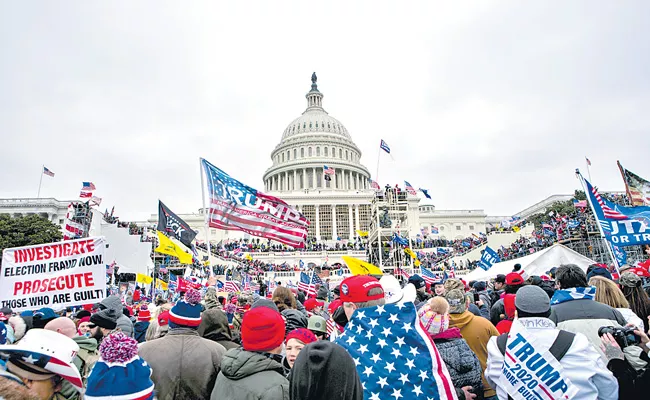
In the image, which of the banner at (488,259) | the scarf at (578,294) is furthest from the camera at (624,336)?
the banner at (488,259)

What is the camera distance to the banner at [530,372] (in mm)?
2922

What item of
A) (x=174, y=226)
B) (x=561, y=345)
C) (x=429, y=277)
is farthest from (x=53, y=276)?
(x=429, y=277)

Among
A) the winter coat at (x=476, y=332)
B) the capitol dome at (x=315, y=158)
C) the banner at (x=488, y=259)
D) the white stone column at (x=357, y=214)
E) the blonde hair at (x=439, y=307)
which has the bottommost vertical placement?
the winter coat at (x=476, y=332)

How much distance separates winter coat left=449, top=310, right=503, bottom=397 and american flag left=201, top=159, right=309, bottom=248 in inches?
252

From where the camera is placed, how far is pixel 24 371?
230 centimetres

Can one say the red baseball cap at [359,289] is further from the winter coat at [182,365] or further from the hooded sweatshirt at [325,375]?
the winter coat at [182,365]

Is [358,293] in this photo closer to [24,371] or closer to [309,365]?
[309,365]

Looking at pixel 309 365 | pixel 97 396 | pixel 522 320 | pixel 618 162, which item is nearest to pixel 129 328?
pixel 97 396

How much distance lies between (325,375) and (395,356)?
3.58ft

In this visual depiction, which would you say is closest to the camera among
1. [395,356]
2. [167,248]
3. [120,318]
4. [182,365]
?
[395,356]

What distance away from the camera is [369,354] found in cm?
319

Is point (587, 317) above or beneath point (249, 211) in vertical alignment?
beneath

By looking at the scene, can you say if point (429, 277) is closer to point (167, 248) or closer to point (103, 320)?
point (167, 248)

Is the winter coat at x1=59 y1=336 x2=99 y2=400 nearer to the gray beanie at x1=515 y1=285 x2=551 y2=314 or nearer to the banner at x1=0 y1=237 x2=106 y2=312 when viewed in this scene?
the banner at x1=0 y1=237 x2=106 y2=312
